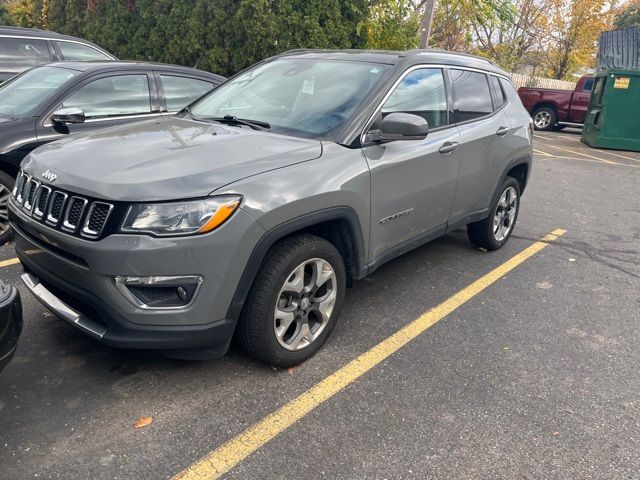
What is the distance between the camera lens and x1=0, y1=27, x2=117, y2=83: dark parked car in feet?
24.2

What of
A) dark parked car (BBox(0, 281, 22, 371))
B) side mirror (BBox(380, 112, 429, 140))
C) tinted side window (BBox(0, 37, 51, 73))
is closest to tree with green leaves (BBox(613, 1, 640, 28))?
tinted side window (BBox(0, 37, 51, 73))

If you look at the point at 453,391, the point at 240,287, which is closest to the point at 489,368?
the point at 453,391

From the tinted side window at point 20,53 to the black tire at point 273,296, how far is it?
6418 millimetres

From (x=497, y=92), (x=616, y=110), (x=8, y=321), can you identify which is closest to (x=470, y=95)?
(x=497, y=92)

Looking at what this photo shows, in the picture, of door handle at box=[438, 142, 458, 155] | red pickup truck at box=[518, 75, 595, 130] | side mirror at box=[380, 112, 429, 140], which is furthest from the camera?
red pickup truck at box=[518, 75, 595, 130]

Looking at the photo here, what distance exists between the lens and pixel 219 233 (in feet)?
8.31

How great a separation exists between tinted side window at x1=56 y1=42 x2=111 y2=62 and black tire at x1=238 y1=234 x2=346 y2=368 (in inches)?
245

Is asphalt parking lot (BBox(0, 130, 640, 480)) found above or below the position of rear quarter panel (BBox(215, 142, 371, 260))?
below

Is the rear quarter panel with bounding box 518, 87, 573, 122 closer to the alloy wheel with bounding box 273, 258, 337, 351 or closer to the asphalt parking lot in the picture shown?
the asphalt parking lot

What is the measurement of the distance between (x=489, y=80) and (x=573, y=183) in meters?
5.19

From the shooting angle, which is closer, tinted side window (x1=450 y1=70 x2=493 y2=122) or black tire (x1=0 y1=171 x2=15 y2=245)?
tinted side window (x1=450 y1=70 x2=493 y2=122)

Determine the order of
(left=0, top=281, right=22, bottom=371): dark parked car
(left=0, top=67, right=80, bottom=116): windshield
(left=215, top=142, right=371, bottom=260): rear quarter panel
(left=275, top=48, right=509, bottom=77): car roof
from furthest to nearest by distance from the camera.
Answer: (left=0, top=67, right=80, bottom=116): windshield < (left=275, top=48, right=509, bottom=77): car roof < (left=215, top=142, right=371, bottom=260): rear quarter panel < (left=0, top=281, right=22, bottom=371): dark parked car

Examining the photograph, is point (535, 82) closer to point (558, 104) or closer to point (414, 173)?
point (558, 104)

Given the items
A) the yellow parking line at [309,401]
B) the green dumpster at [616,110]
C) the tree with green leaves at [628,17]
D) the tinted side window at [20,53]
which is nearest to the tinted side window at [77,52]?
the tinted side window at [20,53]
